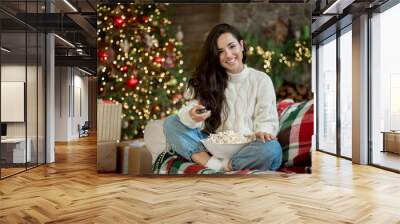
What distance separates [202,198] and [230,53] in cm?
240

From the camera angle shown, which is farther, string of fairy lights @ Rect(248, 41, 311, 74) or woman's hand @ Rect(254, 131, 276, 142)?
string of fairy lights @ Rect(248, 41, 311, 74)

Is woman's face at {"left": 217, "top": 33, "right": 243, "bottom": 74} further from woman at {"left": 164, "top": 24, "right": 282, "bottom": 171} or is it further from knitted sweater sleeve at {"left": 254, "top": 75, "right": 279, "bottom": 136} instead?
knitted sweater sleeve at {"left": 254, "top": 75, "right": 279, "bottom": 136}

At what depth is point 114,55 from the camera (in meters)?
6.47

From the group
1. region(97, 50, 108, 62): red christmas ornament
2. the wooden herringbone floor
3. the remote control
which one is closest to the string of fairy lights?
the remote control

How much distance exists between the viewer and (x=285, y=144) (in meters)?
6.35

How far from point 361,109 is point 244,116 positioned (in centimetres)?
297

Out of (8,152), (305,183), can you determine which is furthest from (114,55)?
(305,183)

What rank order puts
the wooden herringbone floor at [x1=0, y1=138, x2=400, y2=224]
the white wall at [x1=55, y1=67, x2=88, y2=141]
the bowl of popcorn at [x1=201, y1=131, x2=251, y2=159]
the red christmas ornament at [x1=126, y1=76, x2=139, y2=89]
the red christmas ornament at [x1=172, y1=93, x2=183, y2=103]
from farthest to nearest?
the white wall at [x1=55, y1=67, x2=88, y2=141], the red christmas ornament at [x1=126, y1=76, x2=139, y2=89], the red christmas ornament at [x1=172, y1=93, x2=183, y2=103], the bowl of popcorn at [x1=201, y1=131, x2=251, y2=159], the wooden herringbone floor at [x1=0, y1=138, x2=400, y2=224]

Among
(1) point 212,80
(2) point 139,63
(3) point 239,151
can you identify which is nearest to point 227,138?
(3) point 239,151

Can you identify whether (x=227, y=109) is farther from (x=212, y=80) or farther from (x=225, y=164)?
(x=225, y=164)

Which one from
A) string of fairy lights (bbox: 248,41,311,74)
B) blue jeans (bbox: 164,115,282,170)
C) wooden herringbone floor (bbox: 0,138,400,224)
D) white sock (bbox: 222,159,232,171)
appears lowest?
wooden herringbone floor (bbox: 0,138,400,224)

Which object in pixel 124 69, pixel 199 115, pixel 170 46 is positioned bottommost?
pixel 199 115

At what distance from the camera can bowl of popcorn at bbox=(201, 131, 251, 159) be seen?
6191mm

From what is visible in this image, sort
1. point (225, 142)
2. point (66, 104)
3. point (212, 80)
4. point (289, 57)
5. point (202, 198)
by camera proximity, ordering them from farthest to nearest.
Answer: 1. point (66, 104)
2. point (289, 57)
3. point (212, 80)
4. point (225, 142)
5. point (202, 198)
